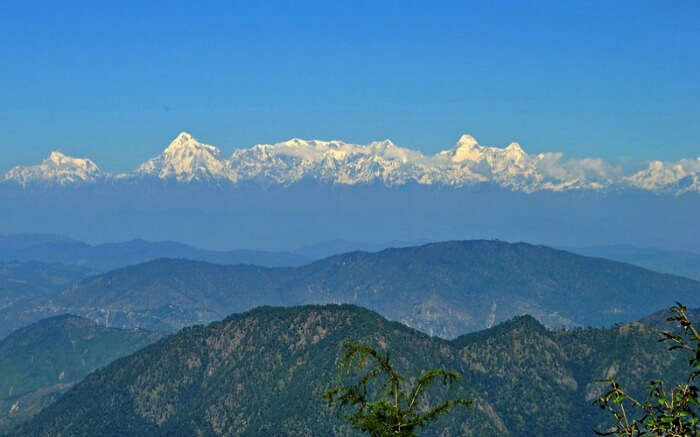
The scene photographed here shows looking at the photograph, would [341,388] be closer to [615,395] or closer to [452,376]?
[452,376]

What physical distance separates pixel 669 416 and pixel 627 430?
7.92ft

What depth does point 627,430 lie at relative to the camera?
43.2m

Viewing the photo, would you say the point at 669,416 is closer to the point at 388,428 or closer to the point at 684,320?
the point at 684,320

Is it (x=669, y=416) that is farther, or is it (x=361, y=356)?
(x=361, y=356)

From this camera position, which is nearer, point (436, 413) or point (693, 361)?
point (693, 361)

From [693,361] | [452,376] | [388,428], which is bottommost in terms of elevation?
[388,428]

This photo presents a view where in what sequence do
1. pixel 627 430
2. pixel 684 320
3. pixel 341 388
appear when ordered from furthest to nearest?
1. pixel 341 388
2. pixel 627 430
3. pixel 684 320

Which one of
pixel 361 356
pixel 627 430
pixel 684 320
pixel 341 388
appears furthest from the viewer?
pixel 341 388

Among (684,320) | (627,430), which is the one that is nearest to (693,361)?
(684,320)

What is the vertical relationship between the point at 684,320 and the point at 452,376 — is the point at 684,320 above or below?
above

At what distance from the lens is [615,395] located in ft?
136

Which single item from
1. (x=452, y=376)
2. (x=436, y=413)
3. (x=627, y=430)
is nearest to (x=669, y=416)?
(x=627, y=430)

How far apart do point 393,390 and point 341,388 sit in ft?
15.3

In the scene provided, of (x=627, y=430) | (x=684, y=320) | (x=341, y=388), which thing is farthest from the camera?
(x=341, y=388)
